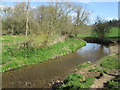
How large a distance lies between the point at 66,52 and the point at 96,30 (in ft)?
67.5

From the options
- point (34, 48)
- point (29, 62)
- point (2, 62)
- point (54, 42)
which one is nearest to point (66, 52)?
point (54, 42)

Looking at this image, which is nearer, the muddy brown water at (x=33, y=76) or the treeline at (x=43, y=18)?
the muddy brown water at (x=33, y=76)

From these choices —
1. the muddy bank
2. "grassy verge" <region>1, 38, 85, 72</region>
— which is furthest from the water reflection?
the muddy bank

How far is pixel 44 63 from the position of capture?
17125 millimetres

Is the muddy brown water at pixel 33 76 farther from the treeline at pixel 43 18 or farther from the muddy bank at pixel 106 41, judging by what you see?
the muddy bank at pixel 106 41

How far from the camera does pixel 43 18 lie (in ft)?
125

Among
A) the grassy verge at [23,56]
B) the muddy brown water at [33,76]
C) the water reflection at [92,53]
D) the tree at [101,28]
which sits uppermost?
the tree at [101,28]

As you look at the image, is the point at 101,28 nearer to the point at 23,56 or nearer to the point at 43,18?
the point at 43,18

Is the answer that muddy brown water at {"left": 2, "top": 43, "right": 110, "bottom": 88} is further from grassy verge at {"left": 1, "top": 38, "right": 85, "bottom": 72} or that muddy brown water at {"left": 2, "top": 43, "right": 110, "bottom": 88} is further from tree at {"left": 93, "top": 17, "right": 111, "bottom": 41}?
tree at {"left": 93, "top": 17, "right": 111, "bottom": 41}

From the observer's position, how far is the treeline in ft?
95.3

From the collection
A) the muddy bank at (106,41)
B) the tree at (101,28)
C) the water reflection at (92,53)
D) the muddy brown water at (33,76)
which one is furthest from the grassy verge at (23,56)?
the tree at (101,28)

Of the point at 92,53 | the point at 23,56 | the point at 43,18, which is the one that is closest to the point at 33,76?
the point at 23,56

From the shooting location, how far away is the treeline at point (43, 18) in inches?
1143

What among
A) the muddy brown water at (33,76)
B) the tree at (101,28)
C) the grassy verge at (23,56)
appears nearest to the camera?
the muddy brown water at (33,76)
